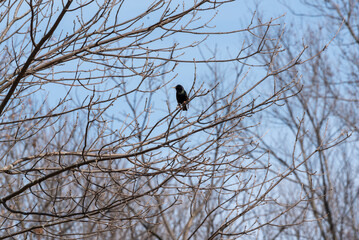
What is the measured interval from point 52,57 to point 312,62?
10425mm


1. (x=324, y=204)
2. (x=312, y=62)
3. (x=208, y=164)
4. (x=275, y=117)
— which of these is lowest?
(x=208, y=164)

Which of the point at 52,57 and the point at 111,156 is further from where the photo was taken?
the point at 52,57

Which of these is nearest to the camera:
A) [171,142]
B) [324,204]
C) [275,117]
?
[171,142]

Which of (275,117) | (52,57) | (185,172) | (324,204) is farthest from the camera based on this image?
(275,117)

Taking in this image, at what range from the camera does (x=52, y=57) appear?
13.0 feet

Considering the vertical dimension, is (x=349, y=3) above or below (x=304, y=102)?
above

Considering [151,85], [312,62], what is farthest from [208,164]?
[312,62]

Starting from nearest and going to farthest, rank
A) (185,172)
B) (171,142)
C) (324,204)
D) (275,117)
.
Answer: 1. (171,142)
2. (185,172)
3. (324,204)
4. (275,117)

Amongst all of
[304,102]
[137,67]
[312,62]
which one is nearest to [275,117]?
[304,102]

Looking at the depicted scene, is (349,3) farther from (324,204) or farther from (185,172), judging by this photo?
(185,172)

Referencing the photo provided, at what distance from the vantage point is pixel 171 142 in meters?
3.30

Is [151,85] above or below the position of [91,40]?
above

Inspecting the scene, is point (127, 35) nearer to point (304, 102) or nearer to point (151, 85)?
point (151, 85)

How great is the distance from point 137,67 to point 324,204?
9.23 m
